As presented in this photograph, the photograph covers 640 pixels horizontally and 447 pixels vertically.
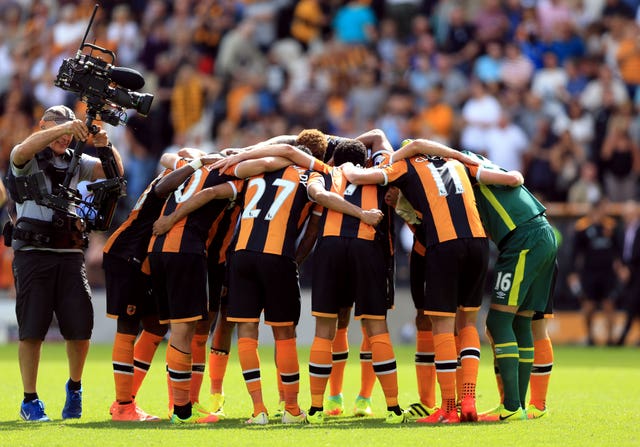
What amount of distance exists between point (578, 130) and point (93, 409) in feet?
38.0

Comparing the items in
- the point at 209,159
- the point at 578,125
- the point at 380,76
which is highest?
the point at 380,76

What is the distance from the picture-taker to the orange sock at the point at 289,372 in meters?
10.2

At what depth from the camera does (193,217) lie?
35.3ft

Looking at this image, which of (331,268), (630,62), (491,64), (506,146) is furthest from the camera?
(491,64)

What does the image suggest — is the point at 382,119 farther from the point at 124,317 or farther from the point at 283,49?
the point at 124,317

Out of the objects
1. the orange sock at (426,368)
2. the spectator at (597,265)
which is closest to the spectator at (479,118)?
the spectator at (597,265)

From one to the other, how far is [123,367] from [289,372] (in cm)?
156

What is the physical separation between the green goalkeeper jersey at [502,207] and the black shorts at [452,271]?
0.37 m

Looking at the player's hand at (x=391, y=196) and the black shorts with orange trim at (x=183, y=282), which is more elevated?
the player's hand at (x=391, y=196)

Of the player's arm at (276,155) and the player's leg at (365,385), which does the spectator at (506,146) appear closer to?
the player's leg at (365,385)

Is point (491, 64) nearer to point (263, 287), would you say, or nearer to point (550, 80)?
point (550, 80)

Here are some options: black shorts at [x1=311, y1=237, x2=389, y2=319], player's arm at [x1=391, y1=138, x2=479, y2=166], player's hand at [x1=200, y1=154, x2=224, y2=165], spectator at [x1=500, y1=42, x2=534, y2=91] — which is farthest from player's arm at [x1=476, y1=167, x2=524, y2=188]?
spectator at [x1=500, y1=42, x2=534, y2=91]

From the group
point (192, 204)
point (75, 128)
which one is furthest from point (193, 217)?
point (75, 128)

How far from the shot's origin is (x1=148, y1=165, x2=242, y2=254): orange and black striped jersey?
34.8 ft
